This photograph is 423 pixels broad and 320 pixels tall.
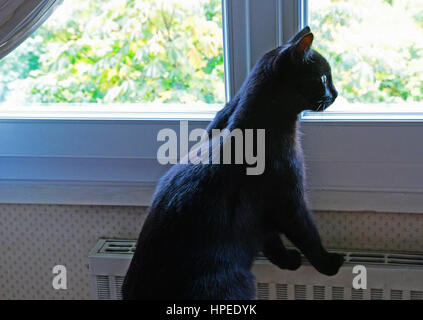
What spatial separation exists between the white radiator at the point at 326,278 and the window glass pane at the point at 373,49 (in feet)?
1.13

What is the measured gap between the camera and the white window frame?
1156 mm

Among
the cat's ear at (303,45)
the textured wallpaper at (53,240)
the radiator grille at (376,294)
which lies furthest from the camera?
the textured wallpaper at (53,240)

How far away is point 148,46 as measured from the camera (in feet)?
4.14

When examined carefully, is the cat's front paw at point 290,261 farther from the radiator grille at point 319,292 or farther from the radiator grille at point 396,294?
the radiator grille at point 396,294

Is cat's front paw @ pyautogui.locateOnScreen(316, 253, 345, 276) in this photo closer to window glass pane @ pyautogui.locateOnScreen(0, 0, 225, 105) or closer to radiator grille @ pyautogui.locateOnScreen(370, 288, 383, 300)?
radiator grille @ pyautogui.locateOnScreen(370, 288, 383, 300)

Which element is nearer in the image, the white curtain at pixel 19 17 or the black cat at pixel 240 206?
the black cat at pixel 240 206

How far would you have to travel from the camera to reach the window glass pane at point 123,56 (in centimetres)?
123

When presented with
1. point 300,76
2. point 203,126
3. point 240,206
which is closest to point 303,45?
point 300,76

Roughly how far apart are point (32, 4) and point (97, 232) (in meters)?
0.57

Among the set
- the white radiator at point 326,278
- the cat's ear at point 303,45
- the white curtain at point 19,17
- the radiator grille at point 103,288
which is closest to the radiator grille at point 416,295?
the white radiator at point 326,278

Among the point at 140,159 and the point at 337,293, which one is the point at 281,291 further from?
the point at 140,159

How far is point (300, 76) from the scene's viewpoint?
0.94m

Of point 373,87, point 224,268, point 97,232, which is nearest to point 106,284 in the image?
point 97,232

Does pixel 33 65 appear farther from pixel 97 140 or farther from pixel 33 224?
pixel 33 224
